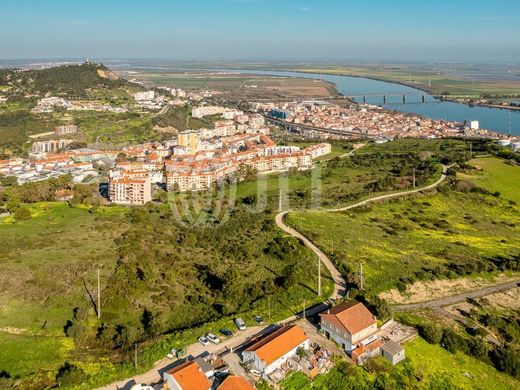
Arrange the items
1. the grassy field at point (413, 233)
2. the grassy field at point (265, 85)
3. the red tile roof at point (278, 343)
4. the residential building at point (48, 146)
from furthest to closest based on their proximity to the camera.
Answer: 1. the grassy field at point (265, 85)
2. the residential building at point (48, 146)
3. the grassy field at point (413, 233)
4. the red tile roof at point (278, 343)

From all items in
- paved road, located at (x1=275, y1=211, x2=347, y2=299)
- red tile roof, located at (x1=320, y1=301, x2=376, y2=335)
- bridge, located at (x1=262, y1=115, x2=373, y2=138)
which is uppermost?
red tile roof, located at (x1=320, y1=301, x2=376, y2=335)

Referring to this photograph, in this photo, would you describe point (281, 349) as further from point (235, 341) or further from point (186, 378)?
point (186, 378)

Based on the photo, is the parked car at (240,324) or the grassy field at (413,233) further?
the grassy field at (413,233)

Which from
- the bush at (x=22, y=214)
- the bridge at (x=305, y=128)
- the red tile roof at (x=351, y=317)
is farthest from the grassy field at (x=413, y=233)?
the bridge at (x=305, y=128)

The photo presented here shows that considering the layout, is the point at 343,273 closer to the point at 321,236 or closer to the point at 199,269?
the point at 321,236

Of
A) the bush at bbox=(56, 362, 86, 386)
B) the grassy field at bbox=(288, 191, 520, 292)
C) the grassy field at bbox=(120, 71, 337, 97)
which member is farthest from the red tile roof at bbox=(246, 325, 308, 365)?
the grassy field at bbox=(120, 71, 337, 97)

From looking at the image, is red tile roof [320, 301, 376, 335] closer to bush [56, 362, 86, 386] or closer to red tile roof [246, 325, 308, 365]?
red tile roof [246, 325, 308, 365]

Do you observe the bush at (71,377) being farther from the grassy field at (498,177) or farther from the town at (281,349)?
the grassy field at (498,177)
